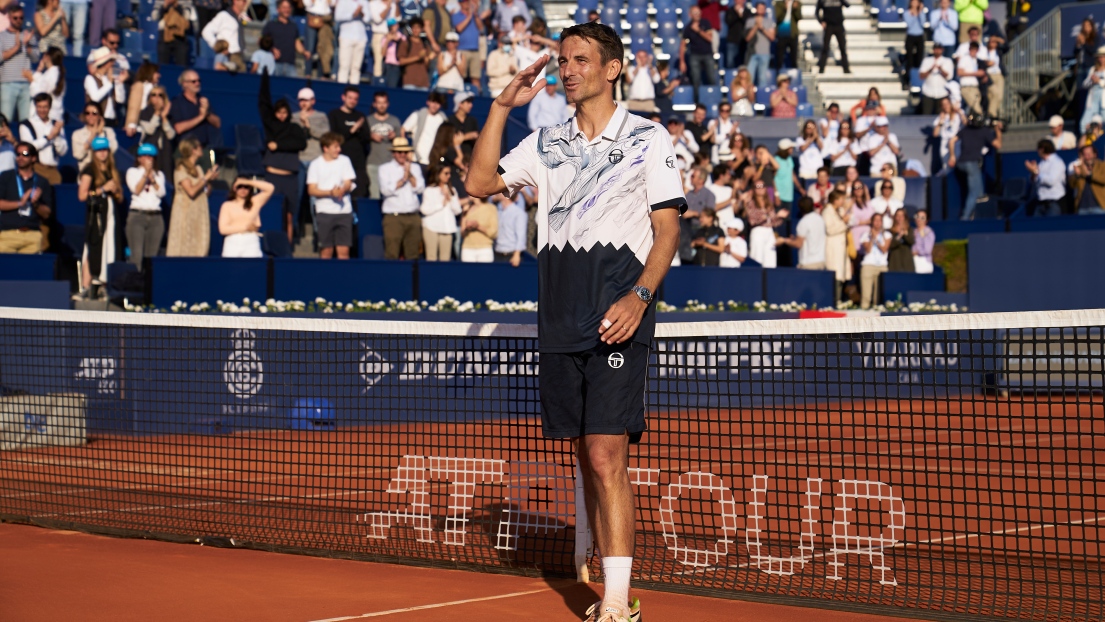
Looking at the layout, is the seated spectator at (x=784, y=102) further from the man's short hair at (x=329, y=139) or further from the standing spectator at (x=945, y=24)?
the man's short hair at (x=329, y=139)

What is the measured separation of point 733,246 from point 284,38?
7018 mm

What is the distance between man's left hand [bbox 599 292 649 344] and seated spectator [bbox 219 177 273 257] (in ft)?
34.7

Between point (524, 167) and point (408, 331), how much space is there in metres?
2.02

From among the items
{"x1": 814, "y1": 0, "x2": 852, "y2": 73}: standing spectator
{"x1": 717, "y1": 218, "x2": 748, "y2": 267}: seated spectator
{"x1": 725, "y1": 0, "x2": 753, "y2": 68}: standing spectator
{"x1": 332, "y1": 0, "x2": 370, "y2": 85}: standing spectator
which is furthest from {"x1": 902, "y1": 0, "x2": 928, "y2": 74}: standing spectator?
{"x1": 332, "y1": 0, "x2": 370, "y2": 85}: standing spectator

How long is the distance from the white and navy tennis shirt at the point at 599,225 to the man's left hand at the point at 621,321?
113 millimetres

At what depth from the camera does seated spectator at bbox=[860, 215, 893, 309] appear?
21.4m

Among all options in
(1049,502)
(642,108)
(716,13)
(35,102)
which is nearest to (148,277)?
(35,102)

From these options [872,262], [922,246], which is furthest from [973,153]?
[872,262]

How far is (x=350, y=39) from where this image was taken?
2145 cm

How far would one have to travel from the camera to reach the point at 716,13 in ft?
95.9

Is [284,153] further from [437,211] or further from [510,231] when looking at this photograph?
[510,231]

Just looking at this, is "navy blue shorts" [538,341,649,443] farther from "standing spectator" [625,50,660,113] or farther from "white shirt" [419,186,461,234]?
"standing spectator" [625,50,660,113]

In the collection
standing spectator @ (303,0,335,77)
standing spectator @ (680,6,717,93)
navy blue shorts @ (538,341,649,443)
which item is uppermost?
standing spectator @ (680,6,717,93)

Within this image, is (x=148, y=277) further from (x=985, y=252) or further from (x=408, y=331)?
(x=985, y=252)
